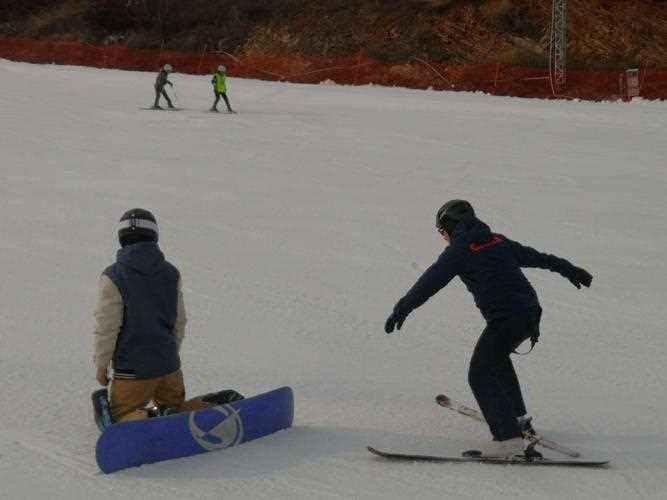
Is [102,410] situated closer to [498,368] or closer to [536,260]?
[498,368]

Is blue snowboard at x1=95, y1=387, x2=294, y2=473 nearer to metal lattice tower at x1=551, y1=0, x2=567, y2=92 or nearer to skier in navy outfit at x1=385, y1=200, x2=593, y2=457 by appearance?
skier in navy outfit at x1=385, y1=200, x2=593, y2=457

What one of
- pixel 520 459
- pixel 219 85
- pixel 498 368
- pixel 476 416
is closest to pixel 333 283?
pixel 476 416

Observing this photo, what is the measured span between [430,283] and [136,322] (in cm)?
151

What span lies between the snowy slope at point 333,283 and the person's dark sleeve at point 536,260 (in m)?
1.03

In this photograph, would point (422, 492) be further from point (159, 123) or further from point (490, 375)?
point (159, 123)

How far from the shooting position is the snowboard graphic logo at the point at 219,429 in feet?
17.3

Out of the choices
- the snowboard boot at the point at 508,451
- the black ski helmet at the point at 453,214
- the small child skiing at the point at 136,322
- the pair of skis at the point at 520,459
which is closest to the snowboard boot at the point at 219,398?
the small child skiing at the point at 136,322

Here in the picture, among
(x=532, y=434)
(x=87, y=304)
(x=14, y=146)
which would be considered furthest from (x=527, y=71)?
(x=532, y=434)

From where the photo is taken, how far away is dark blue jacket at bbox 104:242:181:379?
517 centimetres

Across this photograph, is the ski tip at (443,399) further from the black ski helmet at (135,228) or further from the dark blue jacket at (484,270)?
the black ski helmet at (135,228)

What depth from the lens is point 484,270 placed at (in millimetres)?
5238

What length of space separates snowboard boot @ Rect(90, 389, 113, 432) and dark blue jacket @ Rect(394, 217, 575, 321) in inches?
63.8

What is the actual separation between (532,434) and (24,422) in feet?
9.29

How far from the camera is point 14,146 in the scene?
1864 centimetres
